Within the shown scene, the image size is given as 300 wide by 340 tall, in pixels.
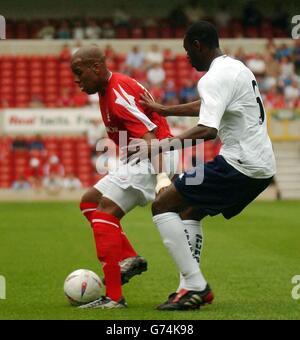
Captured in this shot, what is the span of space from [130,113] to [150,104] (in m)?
0.19

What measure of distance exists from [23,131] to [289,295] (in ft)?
77.8

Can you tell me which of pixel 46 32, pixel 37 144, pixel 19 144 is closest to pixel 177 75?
pixel 46 32

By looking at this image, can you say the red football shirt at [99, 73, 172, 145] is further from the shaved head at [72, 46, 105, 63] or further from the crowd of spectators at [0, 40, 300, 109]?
the crowd of spectators at [0, 40, 300, 109]

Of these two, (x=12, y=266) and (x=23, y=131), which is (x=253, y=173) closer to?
(x=12, y=266)

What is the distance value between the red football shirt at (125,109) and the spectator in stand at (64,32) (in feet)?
87.9

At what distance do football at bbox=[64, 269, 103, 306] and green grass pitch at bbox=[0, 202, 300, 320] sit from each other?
0.13m

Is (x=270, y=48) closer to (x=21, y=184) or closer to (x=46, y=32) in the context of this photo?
(x=46, y=32)

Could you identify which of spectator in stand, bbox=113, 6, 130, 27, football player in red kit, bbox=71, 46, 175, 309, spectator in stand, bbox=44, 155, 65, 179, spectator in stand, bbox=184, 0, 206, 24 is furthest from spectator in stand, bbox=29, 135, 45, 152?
football player in red kit, bbox=71, 46, 175, 309

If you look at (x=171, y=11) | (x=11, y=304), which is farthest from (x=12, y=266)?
(x=171, y=11)

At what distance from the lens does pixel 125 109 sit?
28.2ft

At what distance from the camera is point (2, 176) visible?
101 ft

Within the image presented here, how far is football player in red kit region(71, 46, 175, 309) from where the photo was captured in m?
8.39

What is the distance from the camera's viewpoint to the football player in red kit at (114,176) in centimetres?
839

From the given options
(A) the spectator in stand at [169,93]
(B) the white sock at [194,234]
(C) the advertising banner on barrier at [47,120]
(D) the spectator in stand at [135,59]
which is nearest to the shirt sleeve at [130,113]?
(B) the white sock at [194,234]
